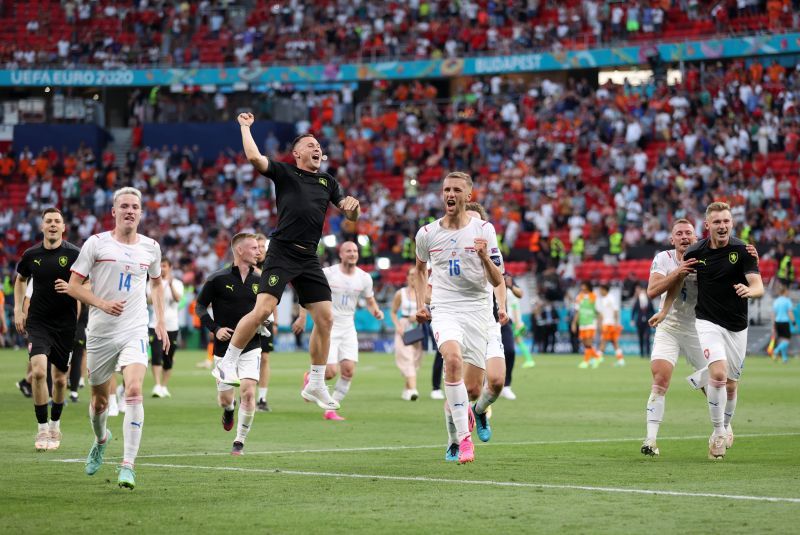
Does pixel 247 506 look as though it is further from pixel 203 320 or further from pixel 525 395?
pixel 525 395

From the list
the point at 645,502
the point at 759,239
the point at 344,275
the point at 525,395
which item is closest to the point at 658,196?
the point at 759,239

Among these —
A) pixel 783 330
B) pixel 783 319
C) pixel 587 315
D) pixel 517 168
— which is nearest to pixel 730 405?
pixel 587 315

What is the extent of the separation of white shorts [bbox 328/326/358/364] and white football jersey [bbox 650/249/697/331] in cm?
766

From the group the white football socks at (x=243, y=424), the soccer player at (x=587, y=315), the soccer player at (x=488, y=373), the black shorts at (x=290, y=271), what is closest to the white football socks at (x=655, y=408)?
the soccer player at (x=488, y=373)

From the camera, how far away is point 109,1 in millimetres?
64125

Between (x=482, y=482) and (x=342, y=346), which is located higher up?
(x=482, y=482)

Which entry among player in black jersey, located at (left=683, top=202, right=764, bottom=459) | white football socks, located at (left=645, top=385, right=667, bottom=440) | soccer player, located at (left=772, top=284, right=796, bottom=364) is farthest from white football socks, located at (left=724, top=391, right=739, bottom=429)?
soccer player, located at (left=772, top=284, right=796, bottom=364)

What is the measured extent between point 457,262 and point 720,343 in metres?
2.83

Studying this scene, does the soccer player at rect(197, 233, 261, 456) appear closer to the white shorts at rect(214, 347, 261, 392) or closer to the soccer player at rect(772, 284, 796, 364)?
the white shorts at rect(214, 347, 261, 392)

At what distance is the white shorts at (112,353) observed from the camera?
11.4m

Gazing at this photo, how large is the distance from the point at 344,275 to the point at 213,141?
3917cm

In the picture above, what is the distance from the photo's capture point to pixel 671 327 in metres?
14.1

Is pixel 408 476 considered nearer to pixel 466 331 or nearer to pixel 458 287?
pixel 466 331

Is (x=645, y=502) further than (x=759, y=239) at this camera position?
No
